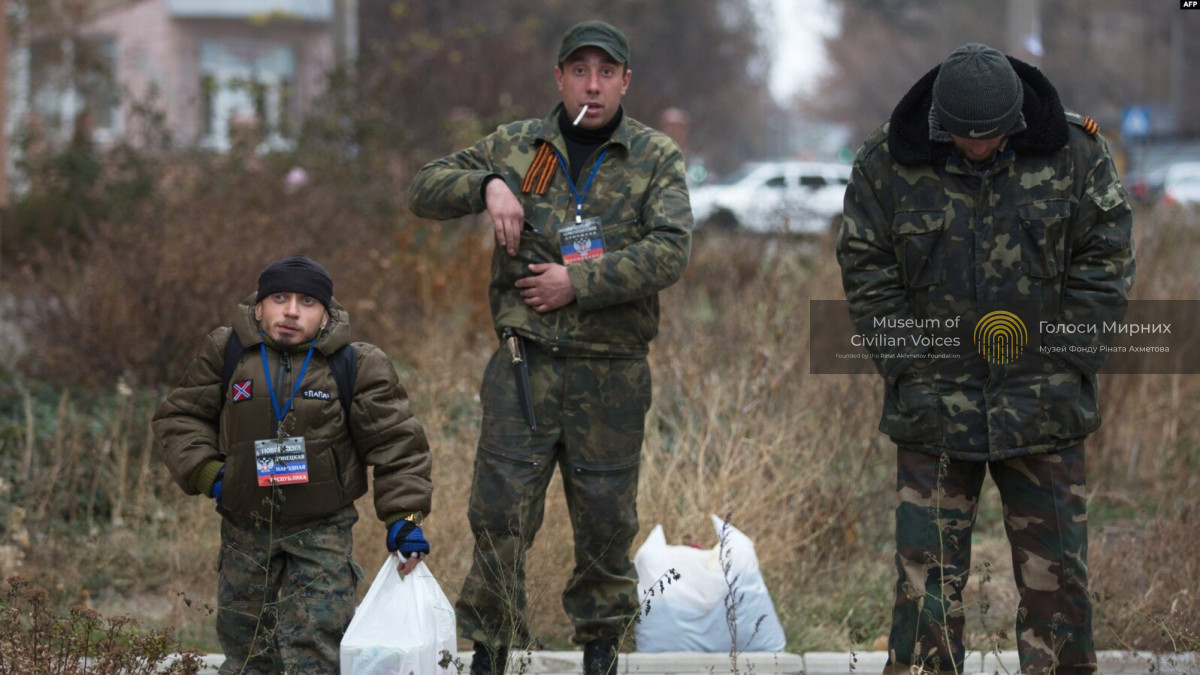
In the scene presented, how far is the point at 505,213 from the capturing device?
437 cm

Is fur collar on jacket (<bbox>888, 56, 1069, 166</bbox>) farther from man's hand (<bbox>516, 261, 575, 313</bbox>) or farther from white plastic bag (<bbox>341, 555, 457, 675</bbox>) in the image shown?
white plastic bag (<bbox>341, 555, 457, 675</bbox>)

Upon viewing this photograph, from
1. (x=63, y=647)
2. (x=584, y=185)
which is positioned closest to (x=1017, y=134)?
(x=584, y=185)

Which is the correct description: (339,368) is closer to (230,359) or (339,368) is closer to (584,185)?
(230,359)

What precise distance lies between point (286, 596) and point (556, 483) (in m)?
1.92

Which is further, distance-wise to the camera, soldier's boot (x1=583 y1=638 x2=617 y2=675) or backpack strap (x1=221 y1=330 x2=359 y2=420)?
soldier's boot (x1=583 y1=638 x2=617 y2=675)

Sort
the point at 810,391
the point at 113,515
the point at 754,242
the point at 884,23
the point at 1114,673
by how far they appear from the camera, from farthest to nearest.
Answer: the point at 884,23 → the point at 754,242 → the point at 810,391 → the point at 113,515 → the point at 1114,673

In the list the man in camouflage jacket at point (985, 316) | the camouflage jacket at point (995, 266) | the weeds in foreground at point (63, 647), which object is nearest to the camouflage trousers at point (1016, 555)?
the man in camouflage jacket at point (985, 316)

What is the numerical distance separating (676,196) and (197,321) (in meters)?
3.72

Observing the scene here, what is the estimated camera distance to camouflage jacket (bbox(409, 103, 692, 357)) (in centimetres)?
440

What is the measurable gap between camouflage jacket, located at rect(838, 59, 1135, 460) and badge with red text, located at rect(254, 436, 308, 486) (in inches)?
62.9

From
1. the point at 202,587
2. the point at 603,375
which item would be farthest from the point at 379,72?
the point at 603,375

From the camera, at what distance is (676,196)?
457 centimetres

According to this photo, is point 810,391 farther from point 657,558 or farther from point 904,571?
point 904,571

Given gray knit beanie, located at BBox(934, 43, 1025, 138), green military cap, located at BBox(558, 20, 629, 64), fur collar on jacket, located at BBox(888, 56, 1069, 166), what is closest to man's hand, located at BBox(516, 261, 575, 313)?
green military cap, located at BBox(558, 20, 629, 64)
